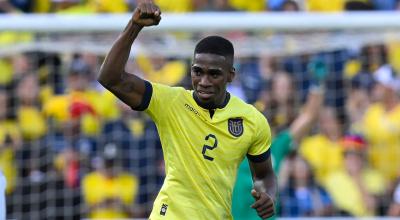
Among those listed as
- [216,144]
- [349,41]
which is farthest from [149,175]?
[216,144]

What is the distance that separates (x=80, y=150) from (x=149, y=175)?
71cm

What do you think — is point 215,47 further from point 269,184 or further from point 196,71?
point 269,184

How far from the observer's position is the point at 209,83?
593cm

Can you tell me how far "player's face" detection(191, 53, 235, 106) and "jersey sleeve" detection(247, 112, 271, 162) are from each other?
39 centimetres

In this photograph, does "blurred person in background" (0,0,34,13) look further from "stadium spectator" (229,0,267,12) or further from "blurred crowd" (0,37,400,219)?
"stadium spectator" (229,0,267,12)

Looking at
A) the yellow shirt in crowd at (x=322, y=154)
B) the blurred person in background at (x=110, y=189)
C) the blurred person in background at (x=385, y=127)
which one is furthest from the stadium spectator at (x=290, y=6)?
the blurred person in background at (x=110, y=189)

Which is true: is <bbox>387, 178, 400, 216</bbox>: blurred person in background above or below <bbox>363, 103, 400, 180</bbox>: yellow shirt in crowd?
below

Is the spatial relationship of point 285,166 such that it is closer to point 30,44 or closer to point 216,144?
point 30,44

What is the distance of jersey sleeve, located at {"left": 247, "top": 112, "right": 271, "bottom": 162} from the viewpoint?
6.24m

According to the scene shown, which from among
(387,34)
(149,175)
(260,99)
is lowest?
(149,175)

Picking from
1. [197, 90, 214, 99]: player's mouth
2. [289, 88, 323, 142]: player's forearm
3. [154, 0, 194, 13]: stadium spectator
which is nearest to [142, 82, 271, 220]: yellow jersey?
[197, 90, 214, 99]: player's mouth

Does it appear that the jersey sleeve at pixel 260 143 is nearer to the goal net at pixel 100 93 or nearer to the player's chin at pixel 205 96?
the player's chin at pixel 205 96

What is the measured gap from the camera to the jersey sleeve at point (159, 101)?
5941mm

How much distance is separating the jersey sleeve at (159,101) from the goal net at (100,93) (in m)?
3.52
